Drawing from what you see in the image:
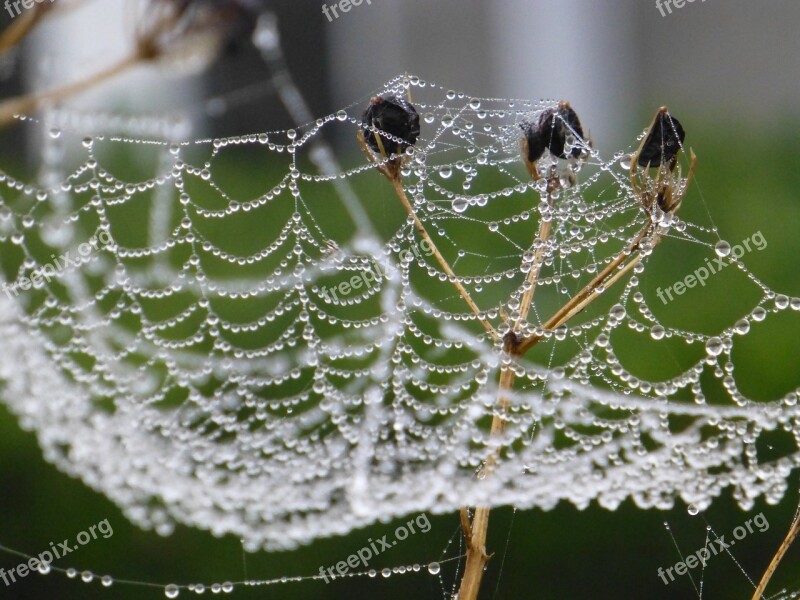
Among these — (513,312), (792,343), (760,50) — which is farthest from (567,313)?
(760,50)

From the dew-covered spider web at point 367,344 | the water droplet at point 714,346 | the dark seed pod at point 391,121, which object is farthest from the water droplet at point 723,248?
the dark seed pod at point 391,121

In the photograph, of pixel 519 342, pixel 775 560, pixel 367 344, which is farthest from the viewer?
pixel 367 344

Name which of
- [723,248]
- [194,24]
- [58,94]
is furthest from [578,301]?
[194,24]

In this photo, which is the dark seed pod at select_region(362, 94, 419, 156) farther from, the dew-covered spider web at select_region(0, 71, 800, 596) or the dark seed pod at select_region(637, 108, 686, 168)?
the dark seed pod at select_region(637, 108, 686, 168)

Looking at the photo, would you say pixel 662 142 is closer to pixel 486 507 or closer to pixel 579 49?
pixel 486 507

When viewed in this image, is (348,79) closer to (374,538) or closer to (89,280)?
(89,280)

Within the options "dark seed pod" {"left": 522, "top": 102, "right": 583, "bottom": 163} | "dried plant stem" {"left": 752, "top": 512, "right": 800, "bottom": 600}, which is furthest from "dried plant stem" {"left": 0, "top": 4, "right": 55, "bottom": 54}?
"dried plant stem" {"left": 752, "top": 512, "right": 800, "bottom": 600}
